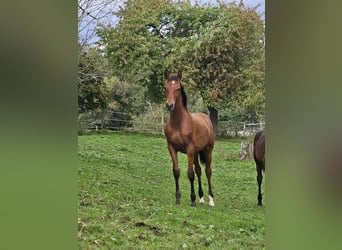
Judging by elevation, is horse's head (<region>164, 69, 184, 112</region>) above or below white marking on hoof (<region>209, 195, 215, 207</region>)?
above

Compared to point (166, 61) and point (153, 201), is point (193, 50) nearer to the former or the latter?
point (166, 61)

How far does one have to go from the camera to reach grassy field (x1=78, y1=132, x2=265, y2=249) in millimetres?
1782

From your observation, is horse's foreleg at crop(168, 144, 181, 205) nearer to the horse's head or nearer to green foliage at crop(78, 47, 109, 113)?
the horse's head

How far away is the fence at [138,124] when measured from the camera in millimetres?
1841

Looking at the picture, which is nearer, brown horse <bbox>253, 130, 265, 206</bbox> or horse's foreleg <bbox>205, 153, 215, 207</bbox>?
brown horse <bbox>253, 130, 265, 206</bbox>

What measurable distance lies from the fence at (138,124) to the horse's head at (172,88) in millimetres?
72

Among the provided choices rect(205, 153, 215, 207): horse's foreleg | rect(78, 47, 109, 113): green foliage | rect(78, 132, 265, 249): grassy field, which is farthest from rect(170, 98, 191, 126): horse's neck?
rect(78, 47, 109, 113): green foliage

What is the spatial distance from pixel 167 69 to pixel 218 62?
24 centimetres

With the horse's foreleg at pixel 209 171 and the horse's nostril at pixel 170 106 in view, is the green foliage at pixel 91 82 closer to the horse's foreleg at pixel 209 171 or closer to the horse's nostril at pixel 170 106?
the horse's nostril at pixel 170 106

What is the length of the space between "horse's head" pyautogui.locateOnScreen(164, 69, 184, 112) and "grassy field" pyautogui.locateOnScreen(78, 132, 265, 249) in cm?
18

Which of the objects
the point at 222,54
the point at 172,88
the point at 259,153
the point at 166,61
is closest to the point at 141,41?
the point at 166,61

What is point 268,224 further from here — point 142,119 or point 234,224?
point 142,119

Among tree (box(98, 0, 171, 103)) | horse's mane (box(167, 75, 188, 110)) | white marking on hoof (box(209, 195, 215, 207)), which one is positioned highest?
tree (box(98, 0, 171, 103))

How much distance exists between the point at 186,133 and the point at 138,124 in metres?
0.24
